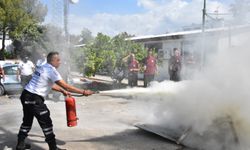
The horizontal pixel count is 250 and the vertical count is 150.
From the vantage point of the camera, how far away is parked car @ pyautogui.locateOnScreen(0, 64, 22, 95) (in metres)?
15.6

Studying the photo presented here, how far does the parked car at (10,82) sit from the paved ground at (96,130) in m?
3.76

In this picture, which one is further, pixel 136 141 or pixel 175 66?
pixel 175 66

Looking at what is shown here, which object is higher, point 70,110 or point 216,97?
point 216,97

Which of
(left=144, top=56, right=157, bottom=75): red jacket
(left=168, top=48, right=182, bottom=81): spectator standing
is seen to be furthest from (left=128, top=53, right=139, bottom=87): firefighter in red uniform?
(left=168, top=48, right=182, bottom=81): spectator standing

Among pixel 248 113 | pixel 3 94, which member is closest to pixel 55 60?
pixel 248 113

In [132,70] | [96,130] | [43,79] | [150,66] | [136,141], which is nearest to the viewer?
[43,79]

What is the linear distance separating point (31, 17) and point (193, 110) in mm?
32393

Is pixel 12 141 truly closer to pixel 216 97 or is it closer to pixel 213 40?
pixel 216 97

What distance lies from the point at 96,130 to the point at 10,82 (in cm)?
880

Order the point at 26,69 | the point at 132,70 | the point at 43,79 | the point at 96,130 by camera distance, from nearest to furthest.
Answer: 1. the point at 43,79
2. the point at 96,130
3. the point at 26,69
4. the point at 132,70

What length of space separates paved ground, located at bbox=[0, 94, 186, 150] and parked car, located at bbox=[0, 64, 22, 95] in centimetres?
376

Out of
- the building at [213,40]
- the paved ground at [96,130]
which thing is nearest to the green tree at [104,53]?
the building at [213,40]

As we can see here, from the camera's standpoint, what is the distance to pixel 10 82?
1579 centimetres

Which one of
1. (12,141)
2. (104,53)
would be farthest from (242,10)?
(104,53)
